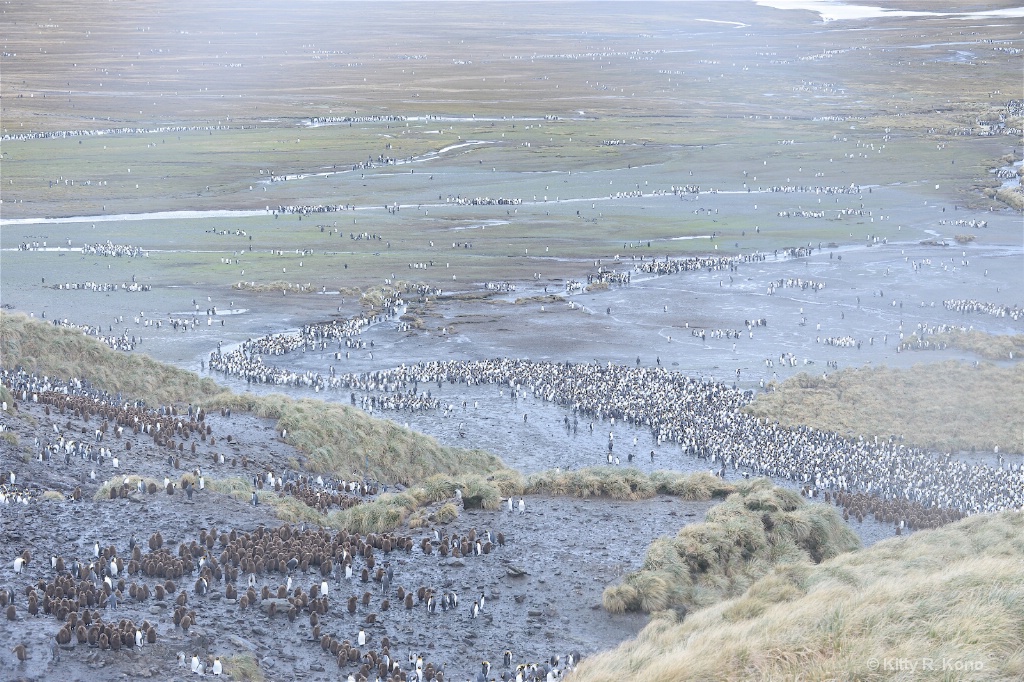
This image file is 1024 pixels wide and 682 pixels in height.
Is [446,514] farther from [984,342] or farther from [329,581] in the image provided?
[984,342]

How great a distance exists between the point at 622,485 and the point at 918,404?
16952mm

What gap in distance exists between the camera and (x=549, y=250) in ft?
198

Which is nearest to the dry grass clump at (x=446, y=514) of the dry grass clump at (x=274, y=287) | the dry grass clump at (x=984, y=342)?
the dry grass clump at (x=984, y=342)

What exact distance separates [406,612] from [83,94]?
129m

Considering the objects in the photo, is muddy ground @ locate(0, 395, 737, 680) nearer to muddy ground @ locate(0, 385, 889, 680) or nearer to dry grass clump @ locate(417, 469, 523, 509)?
muddy ground @ locate(0, 385, 889, 680)

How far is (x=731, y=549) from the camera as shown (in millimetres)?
17922

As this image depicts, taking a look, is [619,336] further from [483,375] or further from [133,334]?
[133,334]

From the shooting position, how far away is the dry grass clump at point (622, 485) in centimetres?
2125

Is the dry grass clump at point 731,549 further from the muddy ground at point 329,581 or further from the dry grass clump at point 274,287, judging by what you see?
the dry grass clump at point 274,287

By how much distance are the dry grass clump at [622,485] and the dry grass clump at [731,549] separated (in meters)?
0.85

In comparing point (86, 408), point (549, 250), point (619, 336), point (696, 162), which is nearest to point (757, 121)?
point (696, 162)

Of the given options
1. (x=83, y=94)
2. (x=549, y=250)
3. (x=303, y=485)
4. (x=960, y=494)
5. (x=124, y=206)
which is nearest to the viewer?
(x=303, y=485)

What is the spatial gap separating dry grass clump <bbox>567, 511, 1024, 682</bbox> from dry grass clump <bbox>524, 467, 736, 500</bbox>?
8.15 metres

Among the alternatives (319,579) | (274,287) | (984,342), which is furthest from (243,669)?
(274,287)
